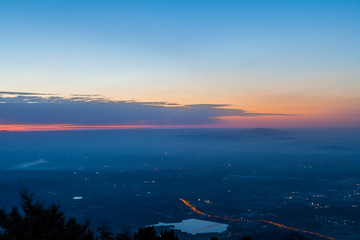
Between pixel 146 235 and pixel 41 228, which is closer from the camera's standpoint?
pixel 41 228

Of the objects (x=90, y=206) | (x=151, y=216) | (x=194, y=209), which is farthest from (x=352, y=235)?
(x=90, y=206)

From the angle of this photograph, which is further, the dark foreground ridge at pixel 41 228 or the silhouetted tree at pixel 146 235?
the silhouetted tree at pixel 146 235

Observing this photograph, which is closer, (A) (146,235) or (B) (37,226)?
(B) (37,226)

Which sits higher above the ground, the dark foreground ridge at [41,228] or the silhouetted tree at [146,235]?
the dark foreground ridge at [41,228]

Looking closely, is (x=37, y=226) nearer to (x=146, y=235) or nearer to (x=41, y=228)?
(x=41, y=228)

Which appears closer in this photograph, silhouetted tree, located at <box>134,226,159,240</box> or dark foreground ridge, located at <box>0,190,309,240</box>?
dark foreground ridge, located at <box>0,190,309,240</box>

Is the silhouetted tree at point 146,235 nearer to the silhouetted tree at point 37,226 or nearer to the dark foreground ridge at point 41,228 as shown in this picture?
the dark foreground ridge at point 41,228

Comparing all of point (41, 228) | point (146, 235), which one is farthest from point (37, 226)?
point (146, 235)

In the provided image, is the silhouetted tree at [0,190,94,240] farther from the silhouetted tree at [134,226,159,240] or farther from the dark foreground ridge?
the silhouetted tree at [134,226,159,240]

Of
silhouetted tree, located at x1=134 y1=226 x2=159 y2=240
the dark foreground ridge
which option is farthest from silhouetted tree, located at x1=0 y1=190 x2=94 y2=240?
silhouetted tree, located at x1=134 y1=226 x2=159 y2=240

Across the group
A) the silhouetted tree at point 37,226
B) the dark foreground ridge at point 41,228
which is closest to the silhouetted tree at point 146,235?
the dark foreground ridge at point 41,228

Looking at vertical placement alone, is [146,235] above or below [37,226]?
below

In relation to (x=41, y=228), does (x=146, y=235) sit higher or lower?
lower
